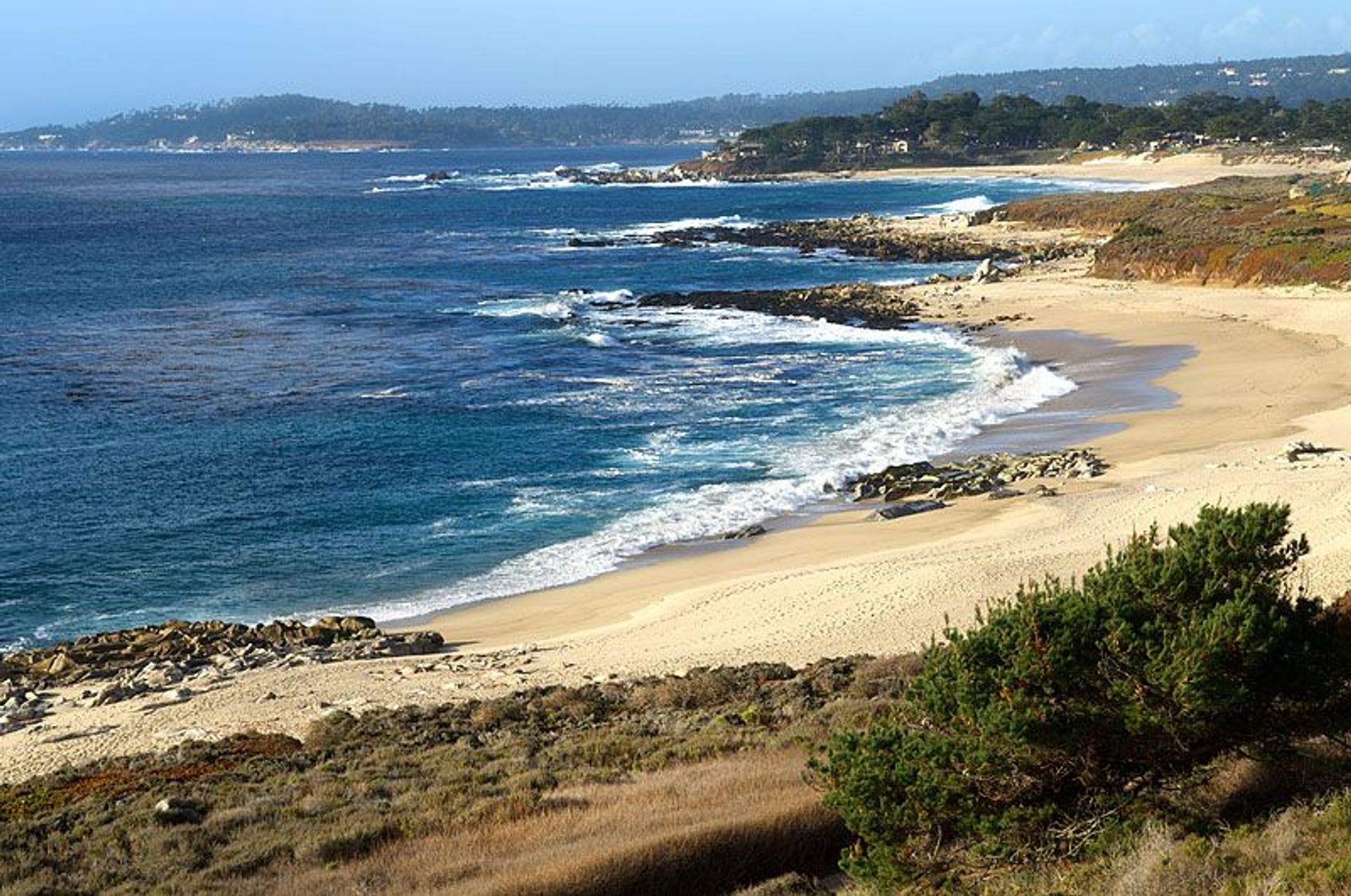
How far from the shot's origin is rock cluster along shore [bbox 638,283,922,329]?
56.4 meters

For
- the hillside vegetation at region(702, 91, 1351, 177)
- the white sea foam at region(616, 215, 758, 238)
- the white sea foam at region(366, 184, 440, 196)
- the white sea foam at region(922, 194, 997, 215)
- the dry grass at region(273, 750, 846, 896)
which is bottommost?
the dry grass at region(273, 750, 846, 896)

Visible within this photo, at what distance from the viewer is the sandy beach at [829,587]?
18453 millimetres

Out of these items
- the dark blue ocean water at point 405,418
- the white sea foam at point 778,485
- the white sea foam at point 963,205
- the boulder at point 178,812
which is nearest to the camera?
the boulder at point 178,812

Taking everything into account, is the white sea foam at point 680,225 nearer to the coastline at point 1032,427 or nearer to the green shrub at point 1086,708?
the coastline at point 1032,427

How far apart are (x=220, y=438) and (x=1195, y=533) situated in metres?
30.3

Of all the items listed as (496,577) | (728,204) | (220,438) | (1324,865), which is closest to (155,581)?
(496,577)

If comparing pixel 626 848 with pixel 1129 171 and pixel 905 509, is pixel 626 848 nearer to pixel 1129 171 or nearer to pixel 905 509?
pixel 905 509

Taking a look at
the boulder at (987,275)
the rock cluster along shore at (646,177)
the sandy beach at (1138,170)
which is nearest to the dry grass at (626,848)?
the boulder at (987,275)

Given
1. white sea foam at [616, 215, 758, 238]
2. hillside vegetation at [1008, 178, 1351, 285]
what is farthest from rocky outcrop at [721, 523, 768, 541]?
white sea foam at [616, 215, 758, 238]

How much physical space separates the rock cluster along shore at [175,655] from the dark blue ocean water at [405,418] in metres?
1.64

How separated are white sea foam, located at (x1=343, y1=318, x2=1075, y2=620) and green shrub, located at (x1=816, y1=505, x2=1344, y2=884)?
15.3 metres

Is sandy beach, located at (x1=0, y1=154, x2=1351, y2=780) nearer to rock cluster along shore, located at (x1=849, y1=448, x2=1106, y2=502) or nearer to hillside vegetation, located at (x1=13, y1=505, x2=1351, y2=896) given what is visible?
rock cluster along shore, located at (x1=849, y1=448, x2=1106, y2=502)

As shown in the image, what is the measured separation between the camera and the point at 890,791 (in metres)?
10.1

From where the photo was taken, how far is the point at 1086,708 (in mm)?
10039
